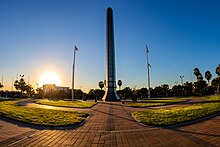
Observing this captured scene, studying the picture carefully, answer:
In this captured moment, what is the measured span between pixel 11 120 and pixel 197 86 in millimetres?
83300

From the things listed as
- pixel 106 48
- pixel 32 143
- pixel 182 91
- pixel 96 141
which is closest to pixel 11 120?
pixel 32 143

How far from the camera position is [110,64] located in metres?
45.8

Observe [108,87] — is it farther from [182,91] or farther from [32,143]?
[182,91]

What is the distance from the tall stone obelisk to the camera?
43469 mm

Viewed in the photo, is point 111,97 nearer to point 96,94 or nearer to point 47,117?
point 47,117

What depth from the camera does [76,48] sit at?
3750cm

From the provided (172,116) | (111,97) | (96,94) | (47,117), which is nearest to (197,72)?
(96,94)

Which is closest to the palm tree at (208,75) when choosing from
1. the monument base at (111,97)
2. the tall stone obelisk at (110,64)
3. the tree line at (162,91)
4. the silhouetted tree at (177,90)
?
the tree line at (162,91)

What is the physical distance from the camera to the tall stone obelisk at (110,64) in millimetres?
43469

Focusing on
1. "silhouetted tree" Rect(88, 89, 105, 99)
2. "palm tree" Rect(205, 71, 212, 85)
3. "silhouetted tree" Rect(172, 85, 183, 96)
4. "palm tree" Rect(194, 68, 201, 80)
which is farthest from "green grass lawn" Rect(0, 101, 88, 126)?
"palm tree" Rect(205, 71, 212, 85)

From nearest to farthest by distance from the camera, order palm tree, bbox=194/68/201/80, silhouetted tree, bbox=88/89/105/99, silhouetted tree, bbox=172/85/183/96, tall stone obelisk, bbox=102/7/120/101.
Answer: tall stone obelisk, bbox=102/7/120/101
silhouetted tree, bbox=88/89/105/99
palm tree, bbox=194/68/201/80
silhouetted tree, bbox=172/85/183/96

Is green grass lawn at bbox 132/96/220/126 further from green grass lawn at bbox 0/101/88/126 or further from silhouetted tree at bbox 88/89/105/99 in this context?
silhouetted tree at bbox 88/89/105/99

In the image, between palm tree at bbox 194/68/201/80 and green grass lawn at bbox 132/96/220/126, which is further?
palm tree at bbox 194/68/201/80

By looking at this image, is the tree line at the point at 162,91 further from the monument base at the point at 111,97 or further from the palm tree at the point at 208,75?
the monument base at the point at 111,97
